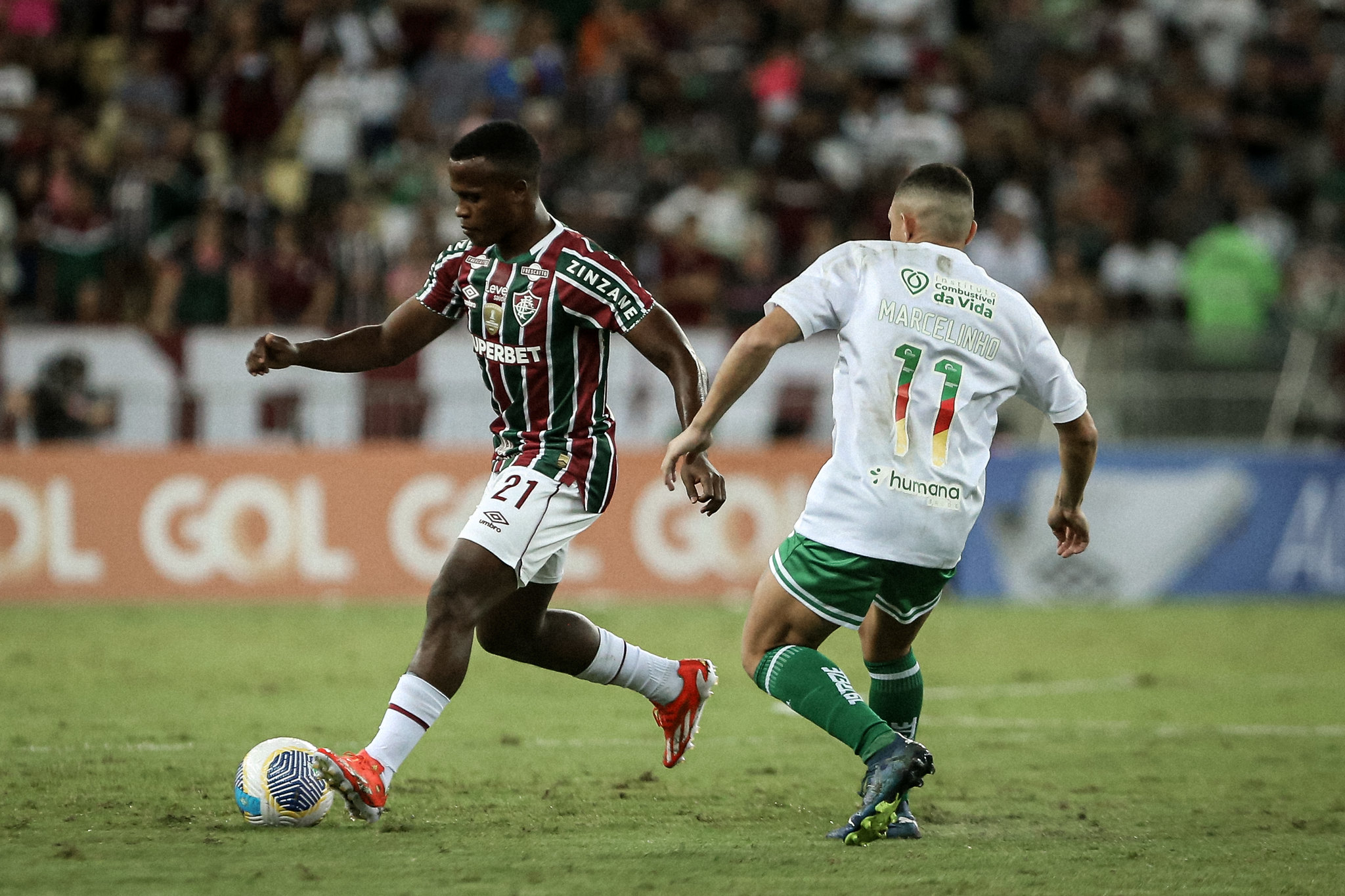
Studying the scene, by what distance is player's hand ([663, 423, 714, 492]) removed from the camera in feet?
17.5

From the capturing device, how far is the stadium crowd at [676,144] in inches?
632

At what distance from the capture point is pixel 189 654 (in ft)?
35.8

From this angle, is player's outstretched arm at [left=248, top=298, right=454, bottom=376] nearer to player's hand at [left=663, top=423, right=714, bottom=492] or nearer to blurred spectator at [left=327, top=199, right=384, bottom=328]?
player's hand at [left=663, top=423, right=714, bottom=492]

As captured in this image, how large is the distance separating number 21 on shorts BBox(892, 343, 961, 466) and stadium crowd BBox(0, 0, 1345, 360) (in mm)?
10456

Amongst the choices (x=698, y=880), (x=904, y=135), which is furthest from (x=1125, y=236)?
(x=698, y=880)

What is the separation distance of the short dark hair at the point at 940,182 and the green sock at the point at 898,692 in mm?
1642

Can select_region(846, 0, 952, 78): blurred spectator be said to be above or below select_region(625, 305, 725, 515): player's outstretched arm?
above

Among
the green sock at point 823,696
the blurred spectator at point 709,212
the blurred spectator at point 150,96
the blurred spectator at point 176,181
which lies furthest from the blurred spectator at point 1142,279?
the green sock at point 823,696

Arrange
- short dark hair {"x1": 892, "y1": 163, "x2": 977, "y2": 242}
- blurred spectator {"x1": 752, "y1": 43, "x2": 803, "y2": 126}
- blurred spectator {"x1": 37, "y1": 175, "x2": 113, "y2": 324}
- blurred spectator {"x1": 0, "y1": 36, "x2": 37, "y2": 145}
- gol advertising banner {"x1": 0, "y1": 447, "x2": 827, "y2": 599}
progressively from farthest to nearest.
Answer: blurred spectator {"x1": 752, "y1": 43, "x2": 803, "y2": 126} < blurred spectator {"x1": 0, "y1": 36, "x2": 37, "y2": 145} < blurred spectator {"x1": 37, "y1": 175, "x2": 113, "y2": 324} < gol advertising banner {"x1": 0, "y1": 447, "x2": 827, "y2": 599} < short dark hair {"x1": 892, "y1": 163, "x2": 977, "y2": 242}

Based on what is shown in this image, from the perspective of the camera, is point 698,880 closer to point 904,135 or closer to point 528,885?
point 528,885

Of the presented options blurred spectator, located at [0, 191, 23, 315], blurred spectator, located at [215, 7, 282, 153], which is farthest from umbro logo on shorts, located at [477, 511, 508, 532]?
blurred spectator, located at [215, 7, 282, 153]

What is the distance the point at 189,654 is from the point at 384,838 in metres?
5.87

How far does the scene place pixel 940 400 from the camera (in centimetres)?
556

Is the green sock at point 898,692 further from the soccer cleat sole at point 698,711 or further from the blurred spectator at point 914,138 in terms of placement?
the blurred spectator at point 914,138
